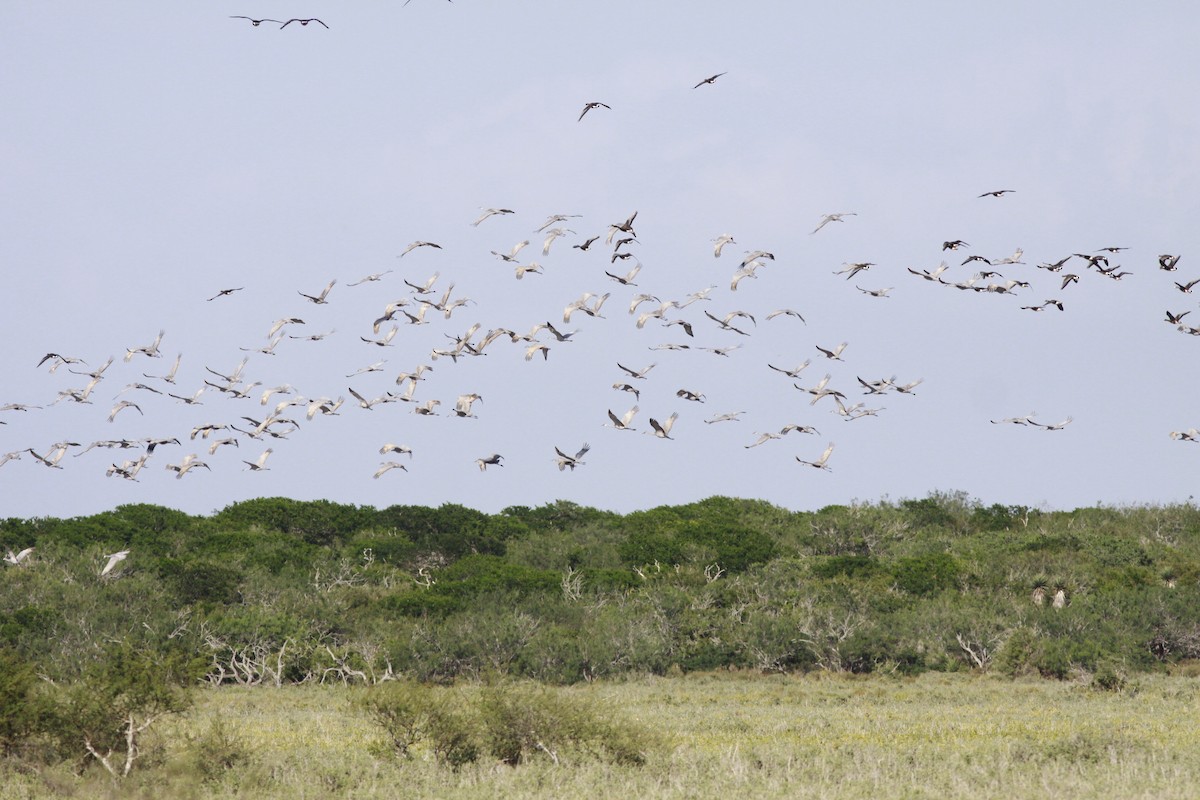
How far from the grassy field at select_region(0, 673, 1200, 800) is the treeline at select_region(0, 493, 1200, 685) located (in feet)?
23.9

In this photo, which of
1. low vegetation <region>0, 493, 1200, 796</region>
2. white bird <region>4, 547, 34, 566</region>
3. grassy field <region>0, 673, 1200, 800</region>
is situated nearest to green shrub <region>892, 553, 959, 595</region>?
low vegetation <region>0, 493, 1200, 796</region>

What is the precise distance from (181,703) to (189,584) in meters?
25.6

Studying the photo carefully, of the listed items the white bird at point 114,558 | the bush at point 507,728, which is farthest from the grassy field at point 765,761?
the white bird at point 114,558

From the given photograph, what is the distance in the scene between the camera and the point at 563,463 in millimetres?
30656

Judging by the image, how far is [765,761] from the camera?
744 inches

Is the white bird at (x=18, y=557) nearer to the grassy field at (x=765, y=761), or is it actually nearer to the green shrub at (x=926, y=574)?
the grassy field at (x=765, y=761)

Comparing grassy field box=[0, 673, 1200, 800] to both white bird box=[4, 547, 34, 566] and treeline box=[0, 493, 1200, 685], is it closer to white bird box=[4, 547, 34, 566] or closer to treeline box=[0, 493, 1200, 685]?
treeline box=[0, 493, 1200, 685]

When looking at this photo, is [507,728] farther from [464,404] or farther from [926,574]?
[926,574]

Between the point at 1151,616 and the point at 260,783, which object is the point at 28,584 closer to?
the point at 260,783

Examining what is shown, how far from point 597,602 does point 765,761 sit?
25.8 meters

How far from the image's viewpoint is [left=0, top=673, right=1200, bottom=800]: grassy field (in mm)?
16484

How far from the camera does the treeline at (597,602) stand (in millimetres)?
36875

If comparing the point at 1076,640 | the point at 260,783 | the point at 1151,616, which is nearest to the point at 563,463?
the point at 260,783

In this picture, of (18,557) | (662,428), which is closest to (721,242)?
(662,428)
